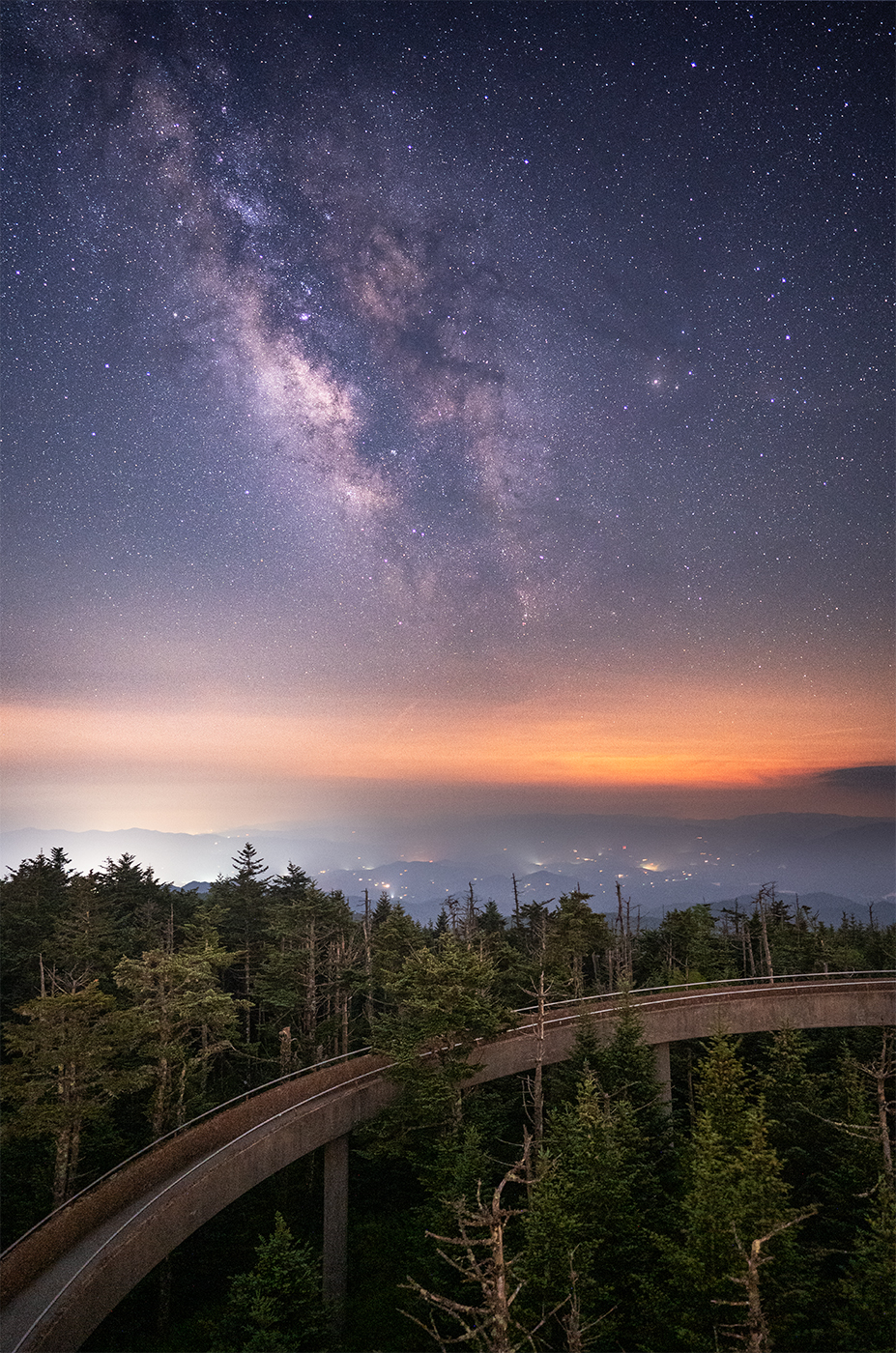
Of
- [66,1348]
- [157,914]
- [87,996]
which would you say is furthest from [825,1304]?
[157,914]

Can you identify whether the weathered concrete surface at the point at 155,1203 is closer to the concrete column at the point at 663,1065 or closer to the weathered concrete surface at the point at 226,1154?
the weathered concrete surface at the point at 226,1154

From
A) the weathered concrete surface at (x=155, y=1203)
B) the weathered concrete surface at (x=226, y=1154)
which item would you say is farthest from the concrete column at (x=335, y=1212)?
the weathered concrete surface at (x=155, y=1203)

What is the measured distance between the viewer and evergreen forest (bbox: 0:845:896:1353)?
56.7 feet

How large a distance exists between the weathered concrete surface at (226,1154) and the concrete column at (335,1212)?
1312 mm

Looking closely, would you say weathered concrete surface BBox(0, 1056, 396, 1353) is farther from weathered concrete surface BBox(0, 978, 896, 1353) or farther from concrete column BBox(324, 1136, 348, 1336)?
concrete column BBox(324, 1136, 348, 1336)

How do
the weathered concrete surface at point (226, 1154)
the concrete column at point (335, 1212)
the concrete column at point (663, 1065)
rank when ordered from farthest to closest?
the concrete column at point (663, 1065)
the concrete column at point (335, 1212)
the weathered concrete surface at point (226, 1154)

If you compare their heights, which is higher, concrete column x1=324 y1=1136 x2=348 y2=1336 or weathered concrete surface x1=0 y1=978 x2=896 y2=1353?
weathered concrete surface x1=0 y1=978 x2=896 y2=1353

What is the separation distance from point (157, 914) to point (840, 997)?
4679 centimetres

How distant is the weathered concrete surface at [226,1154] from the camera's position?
59.2 feet

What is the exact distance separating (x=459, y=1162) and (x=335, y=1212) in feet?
32.8

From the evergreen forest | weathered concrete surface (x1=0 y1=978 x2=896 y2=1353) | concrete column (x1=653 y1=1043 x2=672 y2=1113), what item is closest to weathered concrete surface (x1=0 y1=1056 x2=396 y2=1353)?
weathered concrete surface (x1=0 y1=978 x2=896 y2=1353)

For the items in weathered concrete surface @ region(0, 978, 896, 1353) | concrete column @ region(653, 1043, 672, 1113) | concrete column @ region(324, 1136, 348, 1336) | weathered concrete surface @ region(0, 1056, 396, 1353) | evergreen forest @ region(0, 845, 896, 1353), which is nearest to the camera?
evergreen forest @ region(0, 845, 896, 1353)

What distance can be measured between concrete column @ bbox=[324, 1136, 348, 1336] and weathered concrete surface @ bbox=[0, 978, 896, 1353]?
4.30 feet

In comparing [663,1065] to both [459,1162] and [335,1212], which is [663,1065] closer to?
[459,1162]
